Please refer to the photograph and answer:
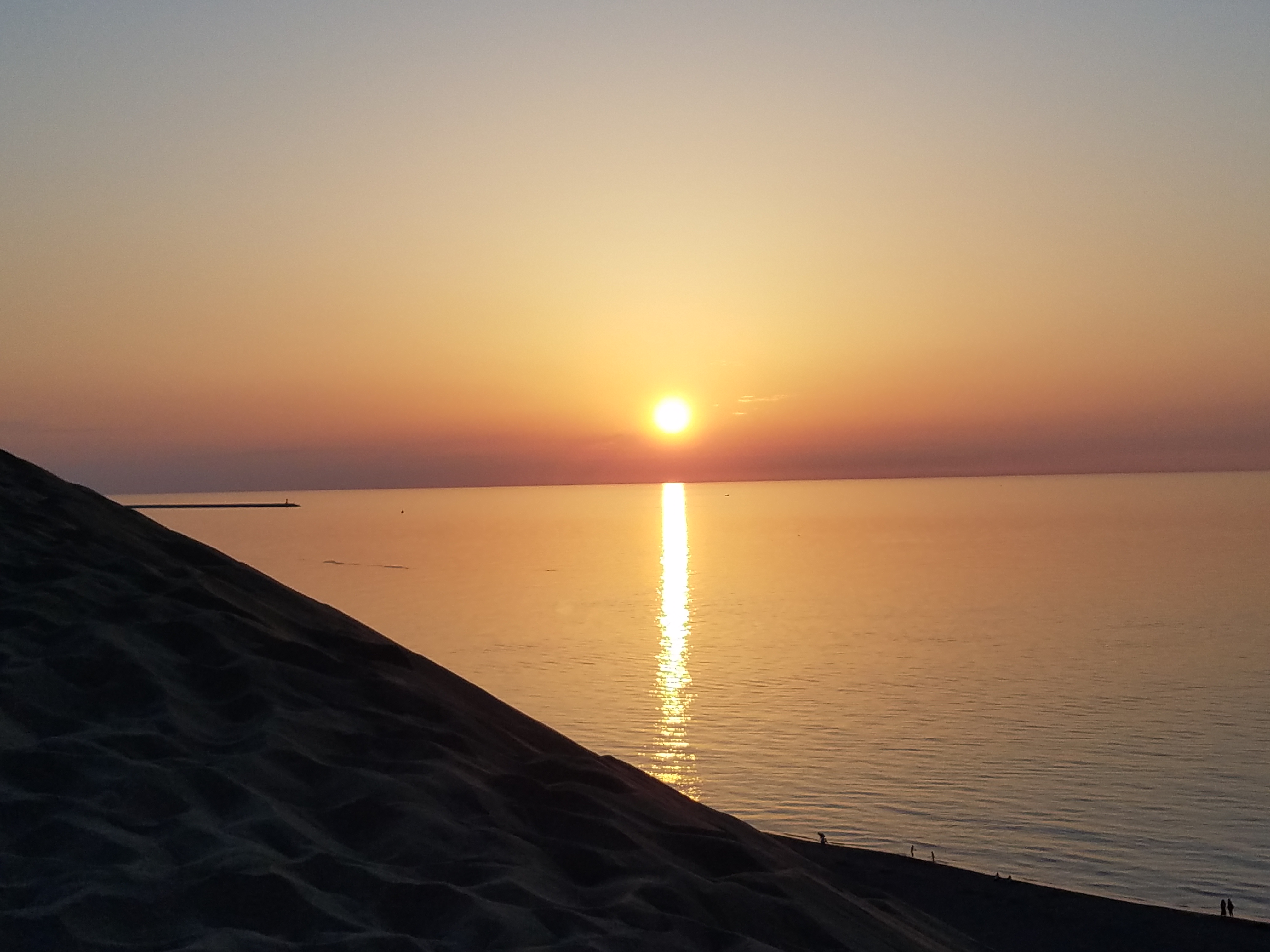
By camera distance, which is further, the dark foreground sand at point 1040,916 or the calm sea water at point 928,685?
the calm sea water at point 928,685

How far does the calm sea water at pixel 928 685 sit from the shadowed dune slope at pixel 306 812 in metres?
10.9

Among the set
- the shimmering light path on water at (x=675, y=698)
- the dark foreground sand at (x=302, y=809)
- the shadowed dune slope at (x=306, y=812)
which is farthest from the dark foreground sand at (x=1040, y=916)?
the shimmering light path on water at (x=675, y=698)

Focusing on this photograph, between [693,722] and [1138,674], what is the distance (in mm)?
13691

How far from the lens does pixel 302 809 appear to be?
4.62 metres

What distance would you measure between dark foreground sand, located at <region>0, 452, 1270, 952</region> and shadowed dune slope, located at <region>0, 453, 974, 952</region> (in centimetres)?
1

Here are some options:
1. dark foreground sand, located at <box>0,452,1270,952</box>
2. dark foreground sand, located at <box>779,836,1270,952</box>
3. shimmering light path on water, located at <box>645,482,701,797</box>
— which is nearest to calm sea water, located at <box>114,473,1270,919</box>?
shimmering light path on water, located at <box>645,482,701,797</box>

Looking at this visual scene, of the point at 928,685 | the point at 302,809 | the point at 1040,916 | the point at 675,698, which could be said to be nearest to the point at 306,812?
the point at 302,809

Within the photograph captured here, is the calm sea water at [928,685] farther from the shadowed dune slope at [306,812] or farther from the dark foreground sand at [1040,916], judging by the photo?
the shadowed dune slope at [306,812]

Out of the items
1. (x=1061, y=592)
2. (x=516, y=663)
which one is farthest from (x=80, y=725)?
(x=1061, y=592)

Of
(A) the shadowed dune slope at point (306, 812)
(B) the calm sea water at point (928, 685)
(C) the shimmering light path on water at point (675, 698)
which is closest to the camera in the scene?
(A) the shadowed dune slope at point (306, 812)

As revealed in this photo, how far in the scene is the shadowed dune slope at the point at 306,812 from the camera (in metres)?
3.75

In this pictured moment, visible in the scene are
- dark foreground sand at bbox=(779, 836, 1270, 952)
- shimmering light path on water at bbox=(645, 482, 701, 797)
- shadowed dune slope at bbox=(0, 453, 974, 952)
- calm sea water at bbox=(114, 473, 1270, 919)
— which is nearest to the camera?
shadowed dune slope at bbox=(0, 453, 974, 952)

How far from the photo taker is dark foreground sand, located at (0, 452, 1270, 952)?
148 inches

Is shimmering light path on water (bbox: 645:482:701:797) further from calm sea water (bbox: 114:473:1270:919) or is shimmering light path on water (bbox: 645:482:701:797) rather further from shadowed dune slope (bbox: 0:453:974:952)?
shadowed dune slope (bbox: 0:453:974:952)
